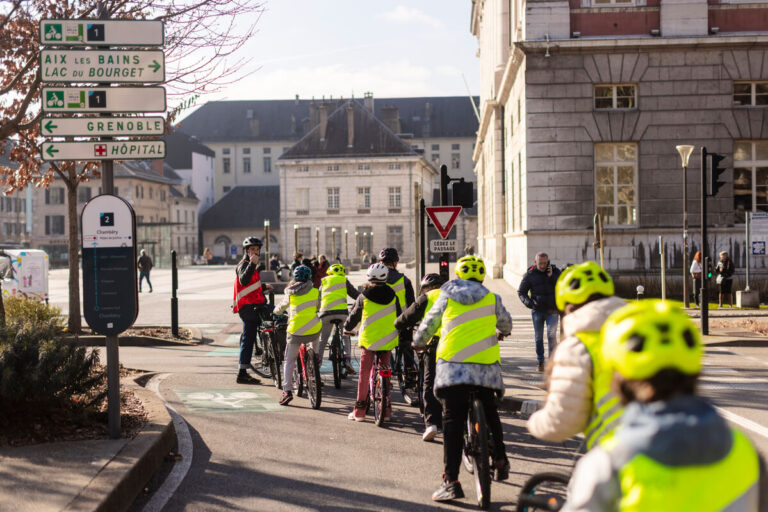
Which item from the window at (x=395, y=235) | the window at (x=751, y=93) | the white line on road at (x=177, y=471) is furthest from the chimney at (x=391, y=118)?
the white line on road at (x=177, y=471)

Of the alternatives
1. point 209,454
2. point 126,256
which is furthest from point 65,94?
point 209,454

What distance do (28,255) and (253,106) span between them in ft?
318

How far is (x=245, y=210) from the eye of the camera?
97.2 meters

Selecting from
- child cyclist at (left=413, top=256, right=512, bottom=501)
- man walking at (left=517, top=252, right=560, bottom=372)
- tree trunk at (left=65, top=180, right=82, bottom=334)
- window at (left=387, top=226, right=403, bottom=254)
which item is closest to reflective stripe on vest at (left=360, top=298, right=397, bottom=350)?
child cyclist at (left=413, top=256, right=512, bottom=501)

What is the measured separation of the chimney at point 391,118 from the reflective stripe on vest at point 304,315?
80427 mm

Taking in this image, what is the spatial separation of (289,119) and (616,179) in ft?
313

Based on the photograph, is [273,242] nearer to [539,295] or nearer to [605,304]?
[539,295]

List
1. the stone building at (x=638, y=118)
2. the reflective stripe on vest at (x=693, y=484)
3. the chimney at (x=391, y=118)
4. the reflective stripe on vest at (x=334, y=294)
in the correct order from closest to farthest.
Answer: the reflective stripe on vest at (x=693, y=484), the reflective stripe on vest at (x=334, y=294), the stone building at (x=638, y=118), the chimney at (x=391, y=118)

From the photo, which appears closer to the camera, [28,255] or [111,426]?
[111,426]

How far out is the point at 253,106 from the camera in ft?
387

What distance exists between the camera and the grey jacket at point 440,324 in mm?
5914

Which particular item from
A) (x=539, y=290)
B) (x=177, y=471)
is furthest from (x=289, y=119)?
(x=177, y=471)

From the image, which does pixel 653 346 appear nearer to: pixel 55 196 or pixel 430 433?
pixel 430 433

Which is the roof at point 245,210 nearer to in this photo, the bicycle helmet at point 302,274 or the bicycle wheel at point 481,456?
the bicycle helmet at point 302,274
